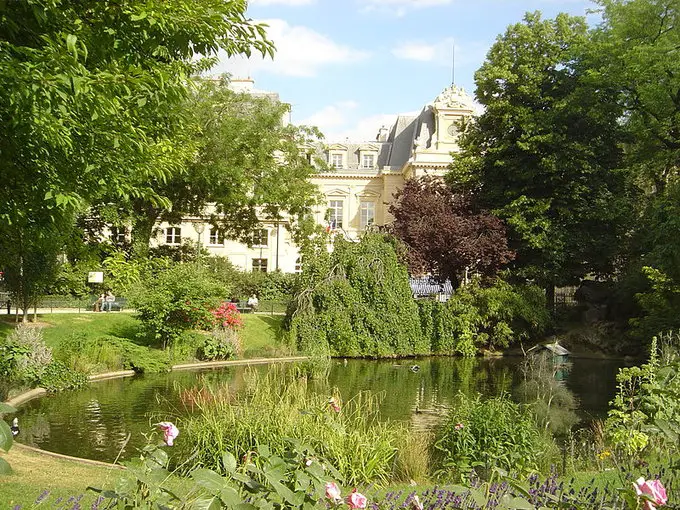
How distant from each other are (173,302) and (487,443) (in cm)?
1296

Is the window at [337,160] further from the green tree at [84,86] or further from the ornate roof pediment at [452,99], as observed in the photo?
the green tree at [84,86]

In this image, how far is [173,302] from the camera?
62.3ft

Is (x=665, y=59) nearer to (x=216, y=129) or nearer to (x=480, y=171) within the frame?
(x=480, y=171)

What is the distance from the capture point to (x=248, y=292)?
38.5 m

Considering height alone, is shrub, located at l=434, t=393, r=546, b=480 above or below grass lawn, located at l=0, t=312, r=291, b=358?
above

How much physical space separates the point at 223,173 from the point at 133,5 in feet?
54.3

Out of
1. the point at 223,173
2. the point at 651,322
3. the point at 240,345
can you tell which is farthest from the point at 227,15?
the point at 651,322

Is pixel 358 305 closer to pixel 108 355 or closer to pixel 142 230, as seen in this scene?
pixel 142 230

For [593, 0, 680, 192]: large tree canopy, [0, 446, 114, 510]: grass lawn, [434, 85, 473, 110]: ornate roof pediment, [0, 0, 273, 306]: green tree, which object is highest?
[434, 85, 473, 110]: ornate roof pediment

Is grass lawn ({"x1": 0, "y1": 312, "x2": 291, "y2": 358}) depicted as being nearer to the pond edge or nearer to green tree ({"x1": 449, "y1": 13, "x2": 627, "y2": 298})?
the pond edge

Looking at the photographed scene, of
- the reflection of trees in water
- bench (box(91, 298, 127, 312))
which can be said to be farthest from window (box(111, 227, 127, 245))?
the reflection of trees in water

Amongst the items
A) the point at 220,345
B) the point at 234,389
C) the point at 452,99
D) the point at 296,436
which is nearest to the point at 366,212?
the point at 452,99

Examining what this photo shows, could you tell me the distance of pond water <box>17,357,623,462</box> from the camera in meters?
9.66

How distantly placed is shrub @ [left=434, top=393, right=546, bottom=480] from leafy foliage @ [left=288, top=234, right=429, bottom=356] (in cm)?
1353
